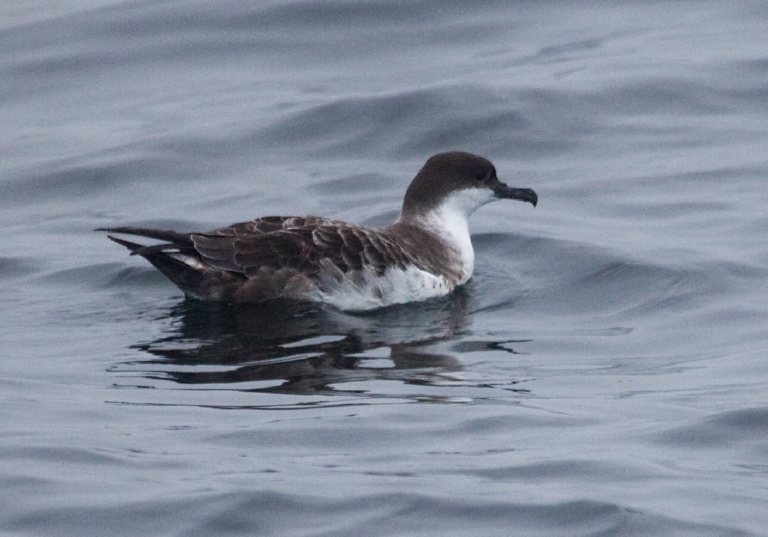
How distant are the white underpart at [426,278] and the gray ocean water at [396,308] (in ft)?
0.50

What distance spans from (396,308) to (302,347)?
1.32 metres

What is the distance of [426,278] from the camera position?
9992 mm

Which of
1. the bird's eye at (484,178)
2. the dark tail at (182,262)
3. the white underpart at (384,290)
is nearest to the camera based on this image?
the dark tail at (182,262)

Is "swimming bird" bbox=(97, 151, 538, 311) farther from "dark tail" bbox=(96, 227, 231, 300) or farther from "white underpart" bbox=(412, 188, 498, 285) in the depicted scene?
"white underpart" bbox=(412, 188, 498, 285)

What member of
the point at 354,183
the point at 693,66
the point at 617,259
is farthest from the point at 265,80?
the point at 617,259

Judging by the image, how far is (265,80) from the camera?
1591 centimetres

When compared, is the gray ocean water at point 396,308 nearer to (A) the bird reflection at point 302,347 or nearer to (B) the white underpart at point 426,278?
(A) the bird reflection at point 302,347

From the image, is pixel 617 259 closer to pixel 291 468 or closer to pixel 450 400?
pixel 450 400

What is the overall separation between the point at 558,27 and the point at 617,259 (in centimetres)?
685

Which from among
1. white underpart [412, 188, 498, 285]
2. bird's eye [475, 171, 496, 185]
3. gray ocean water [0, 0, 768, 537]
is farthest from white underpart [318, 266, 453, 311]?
bird's eye [475, 171, 496, 185]

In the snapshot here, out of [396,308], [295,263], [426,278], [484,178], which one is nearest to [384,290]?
[396,308]

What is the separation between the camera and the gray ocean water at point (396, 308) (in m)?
5.98

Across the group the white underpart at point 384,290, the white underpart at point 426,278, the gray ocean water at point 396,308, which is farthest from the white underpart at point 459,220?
the white underpart at point 384,290

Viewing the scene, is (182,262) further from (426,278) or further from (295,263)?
(426,278)
